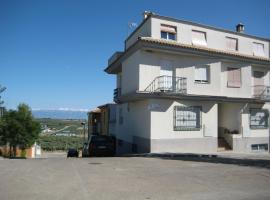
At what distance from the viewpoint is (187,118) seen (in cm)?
2141

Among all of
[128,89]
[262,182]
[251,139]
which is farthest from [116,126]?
[262,182]

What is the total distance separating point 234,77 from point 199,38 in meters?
4.09

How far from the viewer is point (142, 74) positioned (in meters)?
20.4

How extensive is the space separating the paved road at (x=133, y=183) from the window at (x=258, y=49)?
634 inches

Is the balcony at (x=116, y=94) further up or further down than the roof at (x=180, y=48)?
further down

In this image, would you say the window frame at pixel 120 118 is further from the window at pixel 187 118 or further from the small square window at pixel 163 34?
the small square window at pixel 163 34

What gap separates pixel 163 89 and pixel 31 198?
44.5 ft

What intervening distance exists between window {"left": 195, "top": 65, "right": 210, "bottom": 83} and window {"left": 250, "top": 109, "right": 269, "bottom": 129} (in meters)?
5.21

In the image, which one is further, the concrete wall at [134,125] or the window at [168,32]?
the window at [168,32]

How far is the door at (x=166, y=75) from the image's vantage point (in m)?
20.7

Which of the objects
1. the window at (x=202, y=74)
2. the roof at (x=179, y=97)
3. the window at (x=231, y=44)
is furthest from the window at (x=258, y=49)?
the window at (x=202, y=74)

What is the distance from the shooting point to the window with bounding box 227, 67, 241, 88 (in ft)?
78.3

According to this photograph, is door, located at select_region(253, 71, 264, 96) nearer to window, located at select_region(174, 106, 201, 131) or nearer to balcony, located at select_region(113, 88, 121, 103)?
window, located at select_region(174, 106, 201, 131)

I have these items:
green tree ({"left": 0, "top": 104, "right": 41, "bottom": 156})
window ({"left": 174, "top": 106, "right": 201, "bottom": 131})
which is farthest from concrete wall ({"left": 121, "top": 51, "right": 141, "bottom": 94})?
green tree ({"left": 0, "top": 104, "right": 41, "bottom": 156})
